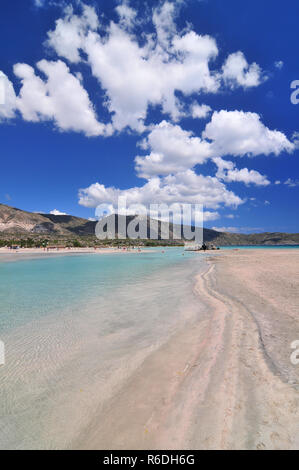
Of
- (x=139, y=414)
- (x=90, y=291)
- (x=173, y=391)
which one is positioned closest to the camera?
(x=139, y=414)

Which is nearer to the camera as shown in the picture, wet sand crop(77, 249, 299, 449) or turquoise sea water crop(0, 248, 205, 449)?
wet sand crop(77, 249, 299, 449)

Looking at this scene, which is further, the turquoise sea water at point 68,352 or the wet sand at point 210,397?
the turquoise sea water at point 68,352

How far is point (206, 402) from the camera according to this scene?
396cm

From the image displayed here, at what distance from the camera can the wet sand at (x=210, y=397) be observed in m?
3.19

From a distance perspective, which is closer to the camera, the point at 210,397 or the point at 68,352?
the point at 210,397

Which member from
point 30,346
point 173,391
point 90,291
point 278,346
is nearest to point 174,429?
point 173,391

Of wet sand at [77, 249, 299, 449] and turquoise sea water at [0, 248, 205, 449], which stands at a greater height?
wet sand at [77, 249, 299, 449]

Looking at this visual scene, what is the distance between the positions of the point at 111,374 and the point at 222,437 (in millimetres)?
2848

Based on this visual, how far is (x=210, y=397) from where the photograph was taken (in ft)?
13.4

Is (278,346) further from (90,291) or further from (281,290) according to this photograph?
(90,291)

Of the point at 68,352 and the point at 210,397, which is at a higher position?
the point at 210,397

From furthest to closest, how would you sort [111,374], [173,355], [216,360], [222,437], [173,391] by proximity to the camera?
[173,355] → [216,360] → [111,374] → [173,391] → [222,437]

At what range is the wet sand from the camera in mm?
Answer: 3193

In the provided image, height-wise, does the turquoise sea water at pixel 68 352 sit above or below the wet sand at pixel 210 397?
below
